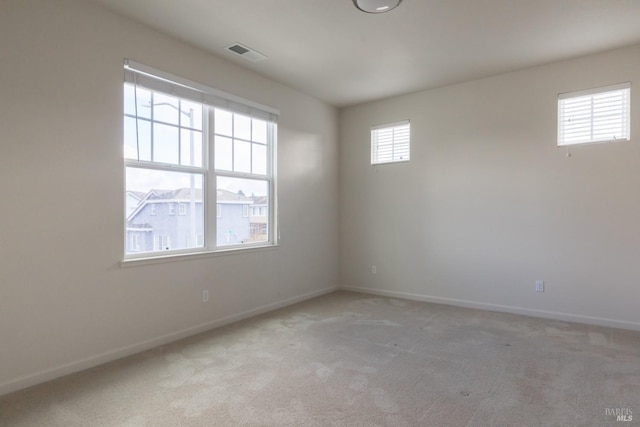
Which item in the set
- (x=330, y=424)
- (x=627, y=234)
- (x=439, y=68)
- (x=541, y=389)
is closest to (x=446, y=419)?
(x=330, y=424)

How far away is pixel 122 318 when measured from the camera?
2.90m

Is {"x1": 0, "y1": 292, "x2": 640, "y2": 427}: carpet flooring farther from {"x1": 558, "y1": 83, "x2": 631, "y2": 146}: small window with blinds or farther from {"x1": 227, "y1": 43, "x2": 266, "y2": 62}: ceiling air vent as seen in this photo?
→ {"x1": 227, "y1": 43, "x2": 266, "y2": 62}: ceiling air vent

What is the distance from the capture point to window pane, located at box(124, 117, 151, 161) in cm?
298

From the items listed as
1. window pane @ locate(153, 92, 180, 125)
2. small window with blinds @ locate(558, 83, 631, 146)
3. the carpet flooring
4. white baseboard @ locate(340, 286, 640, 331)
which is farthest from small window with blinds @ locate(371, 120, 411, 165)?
window pane @ locate(153, 92, 180, 125)

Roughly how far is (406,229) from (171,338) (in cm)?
321

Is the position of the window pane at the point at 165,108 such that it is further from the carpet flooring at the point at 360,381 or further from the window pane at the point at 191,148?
the carpet flooring at the point at 360,381

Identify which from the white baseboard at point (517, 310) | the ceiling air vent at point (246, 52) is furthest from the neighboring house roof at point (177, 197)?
the white baseboard at point (517, 310)

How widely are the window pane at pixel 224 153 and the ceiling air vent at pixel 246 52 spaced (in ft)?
2.85

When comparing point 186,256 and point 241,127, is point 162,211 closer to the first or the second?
point 186,256

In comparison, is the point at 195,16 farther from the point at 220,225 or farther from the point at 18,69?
the point at 220,225

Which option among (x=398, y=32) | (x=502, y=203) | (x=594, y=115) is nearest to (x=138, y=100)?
(x=398, y=32)

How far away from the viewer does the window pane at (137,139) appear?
2.98 meters

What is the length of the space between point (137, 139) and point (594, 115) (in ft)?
14.8

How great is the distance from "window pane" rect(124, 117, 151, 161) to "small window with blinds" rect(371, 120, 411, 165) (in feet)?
10.3
